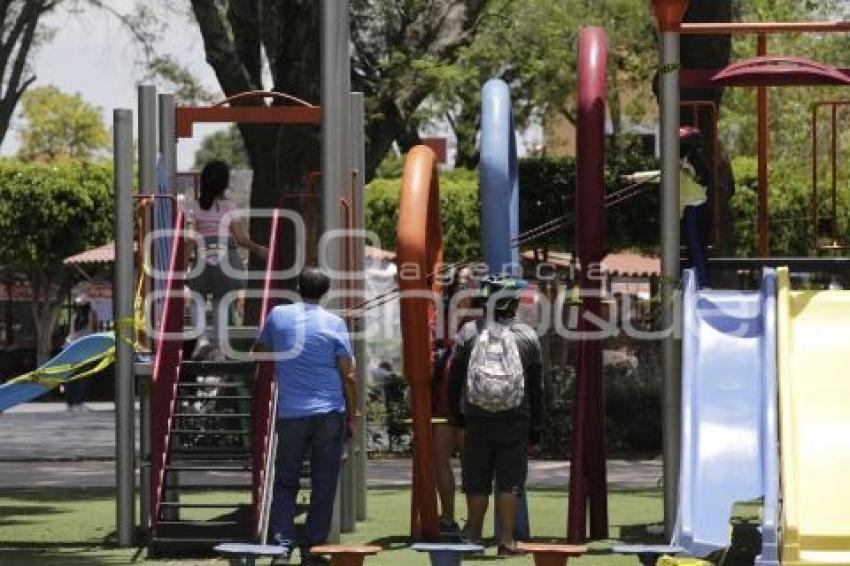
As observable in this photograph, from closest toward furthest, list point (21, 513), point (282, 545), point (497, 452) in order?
point (282, 545)
point (497, 452)
point (21, 513)

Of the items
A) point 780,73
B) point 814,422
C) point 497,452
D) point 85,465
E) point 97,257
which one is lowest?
point 85,465

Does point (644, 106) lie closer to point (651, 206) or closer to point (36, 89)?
point (651, 206)

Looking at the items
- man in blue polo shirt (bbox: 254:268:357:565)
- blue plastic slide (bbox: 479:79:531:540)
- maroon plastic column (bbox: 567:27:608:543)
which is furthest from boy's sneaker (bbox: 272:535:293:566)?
maroon plastic column (bbox: 567:27:608:543)

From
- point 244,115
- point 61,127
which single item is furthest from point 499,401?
point 61,127

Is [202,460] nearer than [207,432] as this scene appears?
No

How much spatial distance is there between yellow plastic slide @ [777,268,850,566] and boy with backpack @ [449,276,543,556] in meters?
1.70

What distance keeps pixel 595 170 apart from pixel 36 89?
79069 mm

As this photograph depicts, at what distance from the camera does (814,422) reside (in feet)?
37.8

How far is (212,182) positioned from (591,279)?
10.1ft

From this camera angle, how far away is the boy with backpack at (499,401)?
12539 mm

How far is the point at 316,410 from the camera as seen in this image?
12391mm

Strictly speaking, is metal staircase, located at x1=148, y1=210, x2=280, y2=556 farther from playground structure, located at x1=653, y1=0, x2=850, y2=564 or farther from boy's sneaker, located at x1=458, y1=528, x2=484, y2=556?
playground structure, located at x1=653, y1=0, x2=850, y2=564

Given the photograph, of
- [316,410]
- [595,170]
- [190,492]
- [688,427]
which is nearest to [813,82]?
[595,170]

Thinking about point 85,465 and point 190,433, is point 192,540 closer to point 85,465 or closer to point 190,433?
point 190,433
